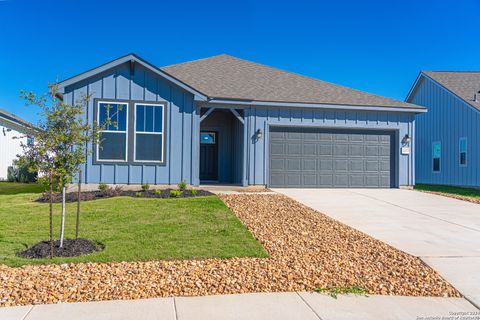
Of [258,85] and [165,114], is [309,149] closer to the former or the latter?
[258,85]

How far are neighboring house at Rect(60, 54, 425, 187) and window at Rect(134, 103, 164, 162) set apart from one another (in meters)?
0.03

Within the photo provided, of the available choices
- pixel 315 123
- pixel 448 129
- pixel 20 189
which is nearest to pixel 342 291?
pixel 315 123

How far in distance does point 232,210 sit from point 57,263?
4120mm

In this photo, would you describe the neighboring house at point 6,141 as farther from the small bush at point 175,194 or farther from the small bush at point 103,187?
the small bush at point 175,194

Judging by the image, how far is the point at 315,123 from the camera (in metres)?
13.4

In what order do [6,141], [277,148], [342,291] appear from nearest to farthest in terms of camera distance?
[342,291] → [277,148] → [6,141]

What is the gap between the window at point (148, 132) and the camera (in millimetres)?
11273

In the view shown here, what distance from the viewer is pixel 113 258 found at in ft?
16.0

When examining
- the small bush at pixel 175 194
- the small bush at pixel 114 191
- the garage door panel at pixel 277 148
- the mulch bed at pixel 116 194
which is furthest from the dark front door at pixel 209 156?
the small bush at pixel 175 194

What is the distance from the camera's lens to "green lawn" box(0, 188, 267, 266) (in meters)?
5.14

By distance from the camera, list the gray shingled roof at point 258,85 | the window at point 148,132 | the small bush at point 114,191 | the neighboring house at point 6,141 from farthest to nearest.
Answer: the neighboring house at point 6,141 < the gray shingled roof at point 258,85 < the window at point 148,132 < the small bush at point 114,191

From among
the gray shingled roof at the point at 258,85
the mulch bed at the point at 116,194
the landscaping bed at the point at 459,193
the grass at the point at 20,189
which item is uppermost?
the gray shingled roof at the point at 258,85

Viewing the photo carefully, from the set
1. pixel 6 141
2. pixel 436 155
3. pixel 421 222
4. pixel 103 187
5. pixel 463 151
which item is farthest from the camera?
pixel 436 155

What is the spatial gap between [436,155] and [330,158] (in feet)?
27.3
